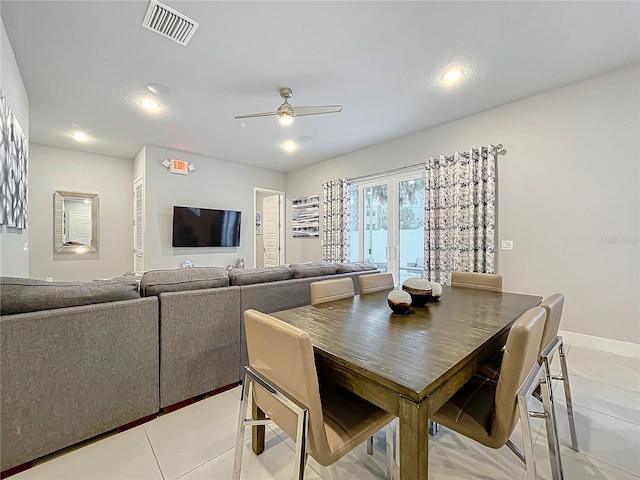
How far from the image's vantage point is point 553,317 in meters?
1.35

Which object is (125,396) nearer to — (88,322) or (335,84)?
(88,322)

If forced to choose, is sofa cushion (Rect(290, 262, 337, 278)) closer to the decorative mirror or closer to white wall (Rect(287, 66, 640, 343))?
white wall (Rect(287, 66, 640, 343))

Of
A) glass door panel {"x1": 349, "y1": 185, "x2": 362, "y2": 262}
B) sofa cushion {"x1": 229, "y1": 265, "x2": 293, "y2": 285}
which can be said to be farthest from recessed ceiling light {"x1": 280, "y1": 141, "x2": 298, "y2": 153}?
sofa cushion {"x1": 229, "y1": 265, "x2": 293, "y2": 285}

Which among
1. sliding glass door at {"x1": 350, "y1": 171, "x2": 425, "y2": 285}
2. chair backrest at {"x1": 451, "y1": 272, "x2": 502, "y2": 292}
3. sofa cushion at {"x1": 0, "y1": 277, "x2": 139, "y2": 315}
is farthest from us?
sliding glass door at {"x1": 350, "y1": 171, "x2": 425, "y2": 285}

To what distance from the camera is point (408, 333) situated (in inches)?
50.2

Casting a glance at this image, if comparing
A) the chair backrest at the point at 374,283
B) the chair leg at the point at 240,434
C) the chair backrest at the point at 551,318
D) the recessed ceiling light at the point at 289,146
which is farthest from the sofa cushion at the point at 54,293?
the recessed ceiling light at the point at 289,146

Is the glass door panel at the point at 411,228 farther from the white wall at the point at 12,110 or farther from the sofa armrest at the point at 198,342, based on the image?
the white wall at the point at 12,110

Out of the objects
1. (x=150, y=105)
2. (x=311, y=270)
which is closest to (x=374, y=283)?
(x=311, y=270)

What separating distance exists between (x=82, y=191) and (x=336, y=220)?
484 centimetres

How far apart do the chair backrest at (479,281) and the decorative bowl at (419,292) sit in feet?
2.98

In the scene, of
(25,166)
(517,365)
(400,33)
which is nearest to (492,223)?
(400,33)

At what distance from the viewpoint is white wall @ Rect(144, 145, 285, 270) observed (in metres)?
4.84

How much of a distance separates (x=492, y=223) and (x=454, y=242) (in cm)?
52

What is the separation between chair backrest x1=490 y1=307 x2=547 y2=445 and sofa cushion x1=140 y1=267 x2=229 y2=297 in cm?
184
